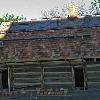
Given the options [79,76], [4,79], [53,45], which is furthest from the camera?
[4,79]

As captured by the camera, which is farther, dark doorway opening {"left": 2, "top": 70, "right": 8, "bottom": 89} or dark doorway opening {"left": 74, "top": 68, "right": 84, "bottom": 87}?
dark doorway opening {"left": 2, "top": 70, "right": 8, "bottom": 89}

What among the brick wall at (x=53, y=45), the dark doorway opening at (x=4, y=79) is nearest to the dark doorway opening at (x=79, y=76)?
the brick wall at (x=53, y=45)

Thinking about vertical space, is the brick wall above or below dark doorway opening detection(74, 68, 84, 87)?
above

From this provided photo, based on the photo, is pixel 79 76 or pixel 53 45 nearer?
pixel 79 76

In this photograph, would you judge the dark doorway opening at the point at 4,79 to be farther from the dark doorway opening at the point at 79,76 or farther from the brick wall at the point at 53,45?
the dark doorway opening at the point at 79,76

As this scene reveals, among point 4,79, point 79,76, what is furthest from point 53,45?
point 4,79

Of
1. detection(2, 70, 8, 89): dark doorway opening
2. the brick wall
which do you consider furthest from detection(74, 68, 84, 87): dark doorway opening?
detection(2, 70, 8, 89): dark doorway opening

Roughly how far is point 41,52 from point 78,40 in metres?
2.14

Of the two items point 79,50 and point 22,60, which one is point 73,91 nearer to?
point 79,50

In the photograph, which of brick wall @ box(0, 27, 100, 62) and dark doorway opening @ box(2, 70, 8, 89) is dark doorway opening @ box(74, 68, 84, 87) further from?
dark doorway opening @ box(2, 70, 8, 89)

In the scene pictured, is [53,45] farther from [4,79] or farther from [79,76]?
[4,79]

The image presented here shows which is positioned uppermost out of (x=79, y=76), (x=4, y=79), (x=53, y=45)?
(x=53, y=45)

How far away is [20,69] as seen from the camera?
1544cm

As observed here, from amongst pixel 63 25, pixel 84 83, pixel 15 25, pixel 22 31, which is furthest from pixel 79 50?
pixel 15 25
